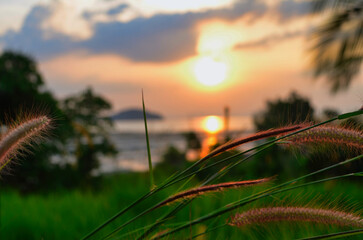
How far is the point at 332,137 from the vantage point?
88 centimetres

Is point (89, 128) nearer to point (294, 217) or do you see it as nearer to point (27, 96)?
point (27, 96)

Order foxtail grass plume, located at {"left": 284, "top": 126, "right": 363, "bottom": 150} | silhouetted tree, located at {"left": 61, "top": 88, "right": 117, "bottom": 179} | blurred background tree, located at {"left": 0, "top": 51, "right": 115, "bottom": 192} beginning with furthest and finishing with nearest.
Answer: silhouetted tree, located at {"left": 61, "top": 88, "right": 117, "bottom": 179} → blurred background tree, located at {"left": 0, "top": 51, "right": 115, "bottom": 192} → foxtail grass plume, located at {"left": 284, "top": 126, "right": 363, "bottom": 150}

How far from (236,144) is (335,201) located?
0.44 metres

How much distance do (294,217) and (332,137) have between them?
21cm

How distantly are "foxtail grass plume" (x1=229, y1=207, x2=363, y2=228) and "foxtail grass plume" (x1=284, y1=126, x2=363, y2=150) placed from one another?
0.16 meters

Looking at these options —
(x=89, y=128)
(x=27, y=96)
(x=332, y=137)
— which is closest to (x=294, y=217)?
(x=332, y=137)

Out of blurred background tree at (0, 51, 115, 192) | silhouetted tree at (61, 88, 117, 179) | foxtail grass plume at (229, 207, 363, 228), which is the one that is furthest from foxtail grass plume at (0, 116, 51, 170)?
silhouetted tree at (61, 88, 117, 179)

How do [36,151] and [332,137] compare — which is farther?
[36,151]

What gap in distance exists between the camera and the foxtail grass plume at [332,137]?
88 centimetres

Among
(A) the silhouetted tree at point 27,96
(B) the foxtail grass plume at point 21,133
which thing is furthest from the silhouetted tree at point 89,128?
(B) the foxtail grass plume at point 21,133

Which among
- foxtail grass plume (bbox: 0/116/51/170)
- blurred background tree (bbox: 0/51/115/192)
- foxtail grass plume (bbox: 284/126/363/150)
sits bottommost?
foxtail grass plume (bbox: 284/126/363/150)

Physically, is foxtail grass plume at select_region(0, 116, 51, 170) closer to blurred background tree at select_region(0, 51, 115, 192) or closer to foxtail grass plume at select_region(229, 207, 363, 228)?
foxtail grass plume at select_region(229, 207, 363, 228)

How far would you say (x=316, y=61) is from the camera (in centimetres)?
723

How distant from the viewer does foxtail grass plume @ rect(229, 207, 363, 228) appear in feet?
3.05
